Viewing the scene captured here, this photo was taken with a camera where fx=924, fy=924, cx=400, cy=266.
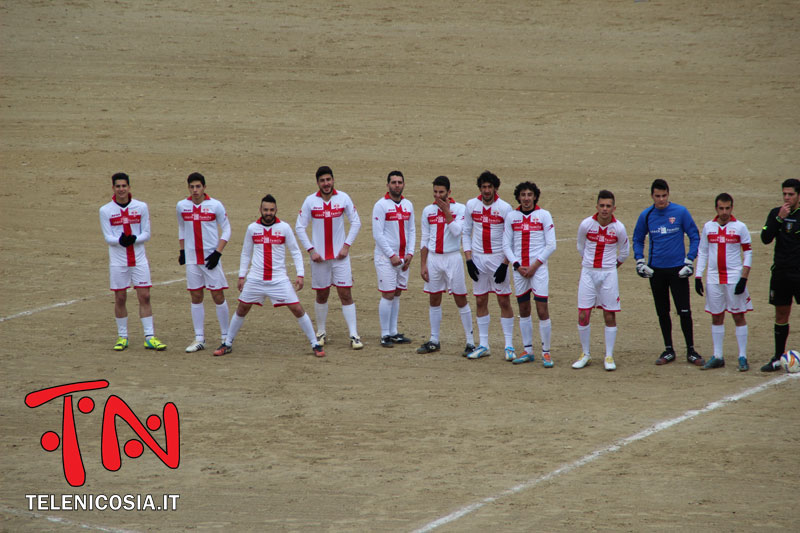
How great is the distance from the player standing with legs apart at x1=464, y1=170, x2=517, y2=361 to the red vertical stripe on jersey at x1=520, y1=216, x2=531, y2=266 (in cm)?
25

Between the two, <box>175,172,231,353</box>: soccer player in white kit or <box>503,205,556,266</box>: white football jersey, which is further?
<box>175,172,231,353</box>: soccer player in white kit

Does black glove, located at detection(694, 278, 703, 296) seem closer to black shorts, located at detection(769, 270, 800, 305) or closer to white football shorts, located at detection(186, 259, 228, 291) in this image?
black shorts, located at detection(769, 270, 800, 305)

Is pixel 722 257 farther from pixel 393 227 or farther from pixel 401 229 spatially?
pixel 393 227

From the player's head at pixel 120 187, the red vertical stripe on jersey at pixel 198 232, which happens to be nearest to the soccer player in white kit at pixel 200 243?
the red vertical stripe on jersey at pixel 198 232

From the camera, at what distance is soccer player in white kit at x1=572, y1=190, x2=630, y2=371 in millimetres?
11453

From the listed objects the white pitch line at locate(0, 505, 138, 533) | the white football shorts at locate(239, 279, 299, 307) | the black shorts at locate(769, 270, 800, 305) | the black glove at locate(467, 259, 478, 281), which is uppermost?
the black glove at locate(467, 259, 478, 281)

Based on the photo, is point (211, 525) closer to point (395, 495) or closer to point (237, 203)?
point (395, 495)

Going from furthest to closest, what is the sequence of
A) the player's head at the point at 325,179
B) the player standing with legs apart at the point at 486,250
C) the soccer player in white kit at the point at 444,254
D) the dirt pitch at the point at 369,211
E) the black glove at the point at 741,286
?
the player's head at the point at 325,179 < the soccer player in white kit at the point at 444,254 < the player standing with legs apart at the point at 486,250 < the black glove at the point at 741,286 < the dirt pitch at the point at 369,211

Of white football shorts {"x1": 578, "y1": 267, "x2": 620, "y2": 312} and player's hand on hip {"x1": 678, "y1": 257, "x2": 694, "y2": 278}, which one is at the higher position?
player's hand on hip {"x1": 678, "y1": 257, "x2": 694, "y2": 278}

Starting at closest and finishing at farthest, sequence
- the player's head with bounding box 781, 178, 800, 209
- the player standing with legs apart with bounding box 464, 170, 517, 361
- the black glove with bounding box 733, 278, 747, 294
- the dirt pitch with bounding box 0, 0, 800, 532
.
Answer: the dirt pitch with bounding box 0, 0, 800, 532, the player's head with bounding box 781, 178, 800, 209, the black glove with bounding box 733, 278, 747, 294, the player standing with legs apart with bounding box 464, 170, 517, 361

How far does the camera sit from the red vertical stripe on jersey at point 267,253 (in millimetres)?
12016

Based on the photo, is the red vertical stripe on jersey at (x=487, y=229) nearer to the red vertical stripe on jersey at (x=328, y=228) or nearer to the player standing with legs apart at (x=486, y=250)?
the player standing with legs apart at (x=486, y=250)

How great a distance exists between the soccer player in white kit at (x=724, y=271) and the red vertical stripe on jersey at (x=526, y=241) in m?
2.07

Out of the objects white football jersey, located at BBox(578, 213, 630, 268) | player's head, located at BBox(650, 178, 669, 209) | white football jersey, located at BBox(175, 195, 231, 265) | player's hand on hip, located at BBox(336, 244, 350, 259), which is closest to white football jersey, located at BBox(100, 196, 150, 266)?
white football jersey, located at BBox(175, 195, 231, 265)
